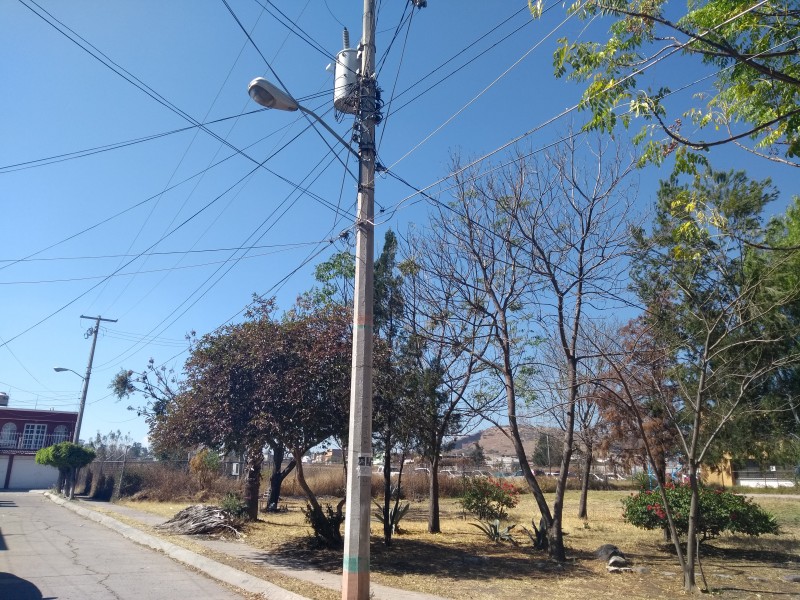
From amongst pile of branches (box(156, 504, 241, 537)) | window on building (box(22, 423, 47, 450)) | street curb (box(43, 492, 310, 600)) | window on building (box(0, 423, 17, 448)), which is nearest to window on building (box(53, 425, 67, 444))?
window on building (box(22, 423, 47, 450))

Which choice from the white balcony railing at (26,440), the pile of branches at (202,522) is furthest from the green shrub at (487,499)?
the white balcony railing at (26,440)

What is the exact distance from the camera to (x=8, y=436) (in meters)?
50.5

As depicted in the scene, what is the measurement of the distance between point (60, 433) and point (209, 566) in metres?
48.4

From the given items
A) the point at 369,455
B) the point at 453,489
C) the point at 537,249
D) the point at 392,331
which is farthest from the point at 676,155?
the point at 453,489

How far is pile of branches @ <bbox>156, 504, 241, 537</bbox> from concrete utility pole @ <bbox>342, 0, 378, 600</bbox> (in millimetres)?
9396

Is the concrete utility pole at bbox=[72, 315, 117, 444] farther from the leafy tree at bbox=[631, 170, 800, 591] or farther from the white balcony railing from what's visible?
the leafy tree at bbox=[631, 170, 800, 591]

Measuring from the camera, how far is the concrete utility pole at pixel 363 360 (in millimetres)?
8469

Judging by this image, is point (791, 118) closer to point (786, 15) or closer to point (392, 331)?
point (786, 15)

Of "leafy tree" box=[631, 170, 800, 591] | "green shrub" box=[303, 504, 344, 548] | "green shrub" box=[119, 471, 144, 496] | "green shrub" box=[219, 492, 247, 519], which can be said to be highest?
"leafy tree" box=[631, 170, 800, 591]

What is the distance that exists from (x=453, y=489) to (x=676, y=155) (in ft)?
105

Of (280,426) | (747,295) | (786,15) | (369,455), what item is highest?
(786,15)

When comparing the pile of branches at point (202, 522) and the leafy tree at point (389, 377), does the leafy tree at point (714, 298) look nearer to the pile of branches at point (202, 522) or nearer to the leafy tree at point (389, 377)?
the leafy tree at point (389, 377)

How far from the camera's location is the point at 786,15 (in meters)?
6.68

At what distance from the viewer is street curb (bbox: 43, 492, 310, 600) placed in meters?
10.2
